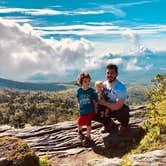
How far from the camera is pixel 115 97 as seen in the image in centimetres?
2145

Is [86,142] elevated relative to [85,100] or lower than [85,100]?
lower

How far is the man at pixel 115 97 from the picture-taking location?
2088cm

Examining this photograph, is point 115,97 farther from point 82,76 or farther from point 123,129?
point 82,76

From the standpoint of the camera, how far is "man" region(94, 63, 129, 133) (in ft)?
68.5

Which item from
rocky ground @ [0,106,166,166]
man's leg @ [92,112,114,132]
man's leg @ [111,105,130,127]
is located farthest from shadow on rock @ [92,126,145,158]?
man's leg @ [111,105,130,127]

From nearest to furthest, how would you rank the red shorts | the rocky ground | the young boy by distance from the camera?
the rocky ground → the young boy → the red shorts

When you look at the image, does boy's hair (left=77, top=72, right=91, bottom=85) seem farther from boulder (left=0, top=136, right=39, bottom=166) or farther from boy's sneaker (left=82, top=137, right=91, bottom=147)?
boulder (left=0, top=136, right=39, bottom=166)

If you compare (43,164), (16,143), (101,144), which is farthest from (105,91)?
(16,143)

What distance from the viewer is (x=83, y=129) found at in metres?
24.5

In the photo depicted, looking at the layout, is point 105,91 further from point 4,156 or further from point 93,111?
point 4,156

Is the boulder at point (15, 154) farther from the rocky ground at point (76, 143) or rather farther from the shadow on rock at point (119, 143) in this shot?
the shadow on rock at point (119, 143)

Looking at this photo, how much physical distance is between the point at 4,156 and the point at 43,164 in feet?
12.4

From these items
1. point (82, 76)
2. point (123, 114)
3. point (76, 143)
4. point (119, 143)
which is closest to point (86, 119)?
point (76, 143)

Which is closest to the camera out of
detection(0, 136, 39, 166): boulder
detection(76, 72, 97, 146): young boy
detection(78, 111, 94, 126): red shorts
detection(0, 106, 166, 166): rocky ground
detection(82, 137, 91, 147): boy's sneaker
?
detection(0, 136, 39, 166): boulder
